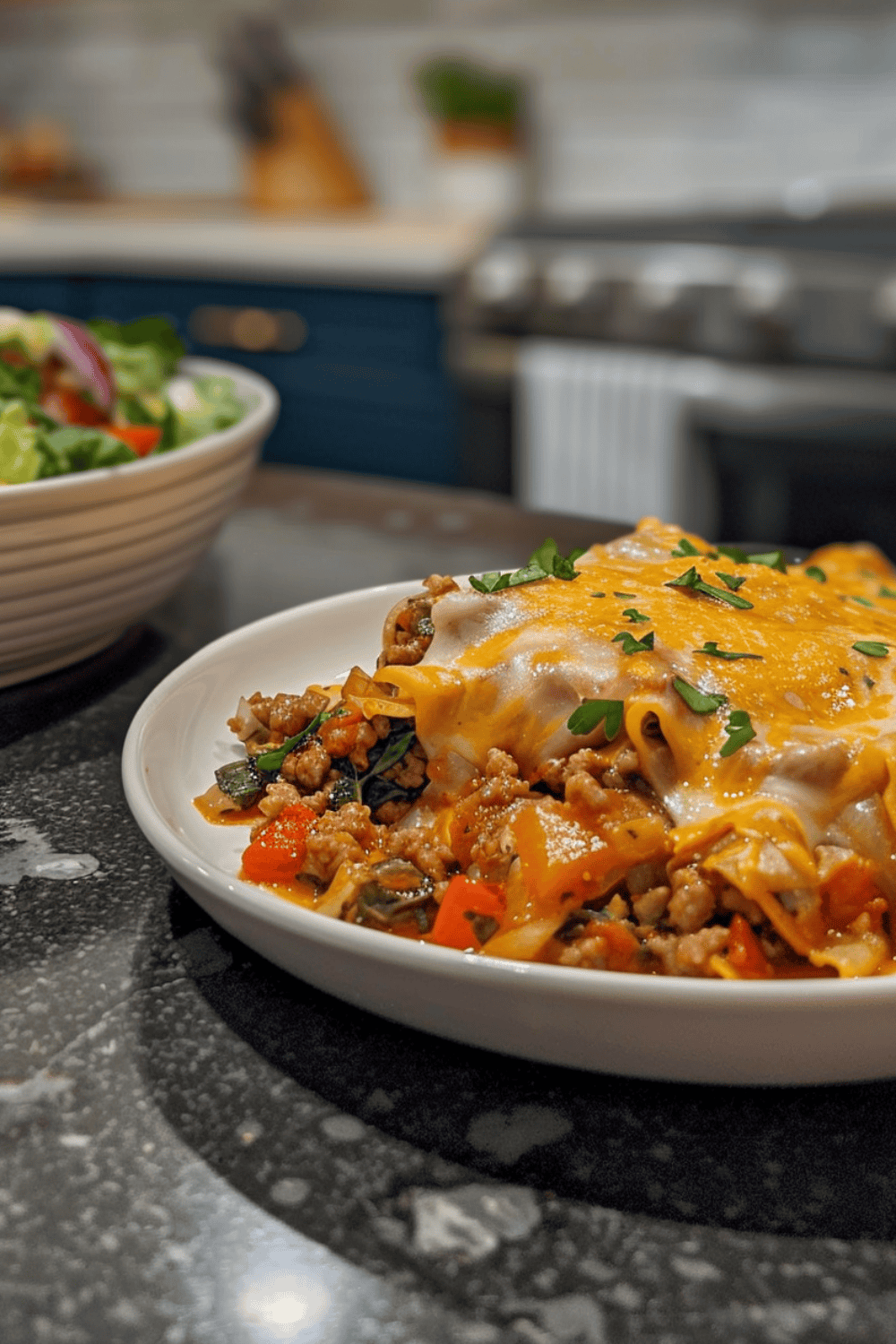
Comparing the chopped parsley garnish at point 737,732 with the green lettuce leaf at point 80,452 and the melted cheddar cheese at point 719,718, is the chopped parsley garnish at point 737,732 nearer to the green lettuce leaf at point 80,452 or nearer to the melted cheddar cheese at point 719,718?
the melted cheddar cheese at point 719,718

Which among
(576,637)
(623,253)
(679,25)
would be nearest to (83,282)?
(623,253)

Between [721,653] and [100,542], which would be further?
[100,542]

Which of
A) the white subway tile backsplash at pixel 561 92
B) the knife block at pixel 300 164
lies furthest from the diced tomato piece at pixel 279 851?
the knife block at pixel 300 164

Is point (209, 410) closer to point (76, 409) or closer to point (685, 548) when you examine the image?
point (76, 409)

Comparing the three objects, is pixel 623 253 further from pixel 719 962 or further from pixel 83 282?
pixel 719 962

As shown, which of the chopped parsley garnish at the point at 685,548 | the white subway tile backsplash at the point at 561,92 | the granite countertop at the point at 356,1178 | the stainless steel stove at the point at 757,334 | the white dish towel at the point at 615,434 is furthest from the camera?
the white subway tile backsplash at the point at 561,92

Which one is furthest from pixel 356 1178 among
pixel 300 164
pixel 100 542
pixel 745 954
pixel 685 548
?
pixel 300 164
